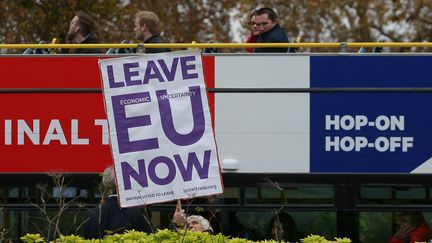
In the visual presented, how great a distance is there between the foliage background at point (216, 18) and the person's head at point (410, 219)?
9.19 meters

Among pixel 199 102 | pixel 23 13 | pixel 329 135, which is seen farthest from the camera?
pixel 23 13

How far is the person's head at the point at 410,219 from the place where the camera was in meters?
11.0

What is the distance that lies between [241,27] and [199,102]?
89.0ft

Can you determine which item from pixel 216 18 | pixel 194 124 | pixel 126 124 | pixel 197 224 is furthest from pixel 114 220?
pixel 216 18

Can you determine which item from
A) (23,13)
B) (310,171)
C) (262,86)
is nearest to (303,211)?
(310,171)

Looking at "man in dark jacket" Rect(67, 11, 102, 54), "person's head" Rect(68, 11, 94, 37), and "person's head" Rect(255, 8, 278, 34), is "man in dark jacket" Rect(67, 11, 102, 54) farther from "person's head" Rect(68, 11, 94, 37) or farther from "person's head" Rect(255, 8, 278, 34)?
"person's head" Rect(255, 8, 278, 34)

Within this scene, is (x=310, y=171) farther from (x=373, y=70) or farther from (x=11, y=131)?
(x=11, y=131)

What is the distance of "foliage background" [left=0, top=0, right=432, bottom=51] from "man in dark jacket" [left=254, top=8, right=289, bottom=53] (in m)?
7.85

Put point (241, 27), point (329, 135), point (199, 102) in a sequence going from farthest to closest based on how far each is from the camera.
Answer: point (241, 27), point (329, 135), point (199, 102)

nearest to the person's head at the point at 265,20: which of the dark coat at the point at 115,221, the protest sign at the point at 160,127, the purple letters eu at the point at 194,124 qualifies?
the protest sign at the point at 160,127

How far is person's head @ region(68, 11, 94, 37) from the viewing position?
11906mm

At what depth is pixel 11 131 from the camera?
36.0 feet

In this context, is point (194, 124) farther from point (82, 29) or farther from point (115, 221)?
point (82, 29)

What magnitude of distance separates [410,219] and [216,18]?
23.8 m
